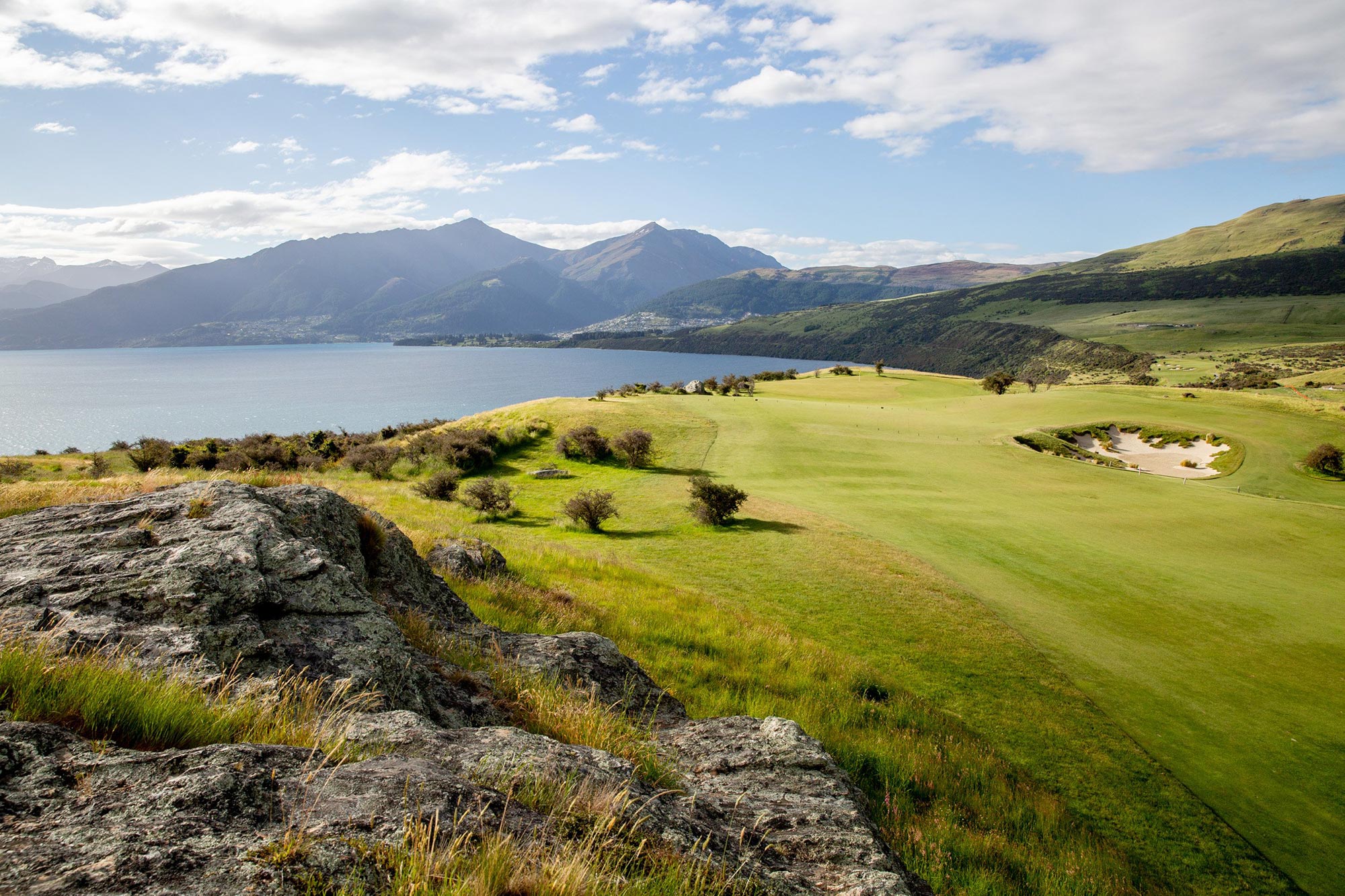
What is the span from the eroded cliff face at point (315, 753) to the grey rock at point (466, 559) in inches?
108

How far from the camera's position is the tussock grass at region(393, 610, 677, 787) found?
4.69 meters

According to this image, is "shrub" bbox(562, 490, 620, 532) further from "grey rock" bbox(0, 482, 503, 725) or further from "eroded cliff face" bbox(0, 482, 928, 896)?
"grey rock" bbox(0, 482, 503, 725)

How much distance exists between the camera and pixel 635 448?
40406mm

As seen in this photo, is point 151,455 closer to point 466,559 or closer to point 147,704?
point 466,559

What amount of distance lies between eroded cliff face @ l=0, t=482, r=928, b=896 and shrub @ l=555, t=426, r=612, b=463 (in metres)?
34.6

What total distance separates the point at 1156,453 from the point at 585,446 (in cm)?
4185

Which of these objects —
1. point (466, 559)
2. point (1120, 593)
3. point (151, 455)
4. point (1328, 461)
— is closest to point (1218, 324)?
point (1328, 461)

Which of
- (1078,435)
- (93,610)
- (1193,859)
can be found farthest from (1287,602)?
(1078,435)

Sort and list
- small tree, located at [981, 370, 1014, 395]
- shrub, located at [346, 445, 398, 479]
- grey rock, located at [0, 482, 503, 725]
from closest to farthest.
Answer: grey rock, located at [0, 482, 503, 725]
shrub, located at [346, 445, 398, 479]
small tree, located at [981, 370, 1014, 395]

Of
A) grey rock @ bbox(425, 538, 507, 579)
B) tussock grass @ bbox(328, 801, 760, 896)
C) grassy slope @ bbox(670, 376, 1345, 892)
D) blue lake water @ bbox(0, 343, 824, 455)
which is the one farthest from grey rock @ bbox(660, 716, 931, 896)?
blue lake water @ bbox(0, 343, 824, 455)

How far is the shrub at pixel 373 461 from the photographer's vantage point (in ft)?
121

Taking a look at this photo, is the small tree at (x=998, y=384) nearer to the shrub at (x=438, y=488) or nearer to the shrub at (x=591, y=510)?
the shrub at (x=591, y=510)

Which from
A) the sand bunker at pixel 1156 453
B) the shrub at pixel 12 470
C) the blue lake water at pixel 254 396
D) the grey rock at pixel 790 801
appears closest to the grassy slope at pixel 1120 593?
the sand bunker at pixel 1156 453

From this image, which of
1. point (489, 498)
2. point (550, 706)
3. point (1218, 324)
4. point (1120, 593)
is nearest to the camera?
point (550, 706)
